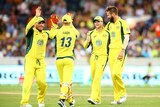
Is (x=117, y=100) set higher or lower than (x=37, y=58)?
lower

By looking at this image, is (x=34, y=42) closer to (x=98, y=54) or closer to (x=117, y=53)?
(x=98, y=54)

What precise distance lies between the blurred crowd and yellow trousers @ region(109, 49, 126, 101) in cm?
1635

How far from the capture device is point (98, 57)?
21.0 meters

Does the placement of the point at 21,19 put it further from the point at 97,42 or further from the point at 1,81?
the point at 97,42

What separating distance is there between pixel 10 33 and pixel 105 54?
61.8 feet

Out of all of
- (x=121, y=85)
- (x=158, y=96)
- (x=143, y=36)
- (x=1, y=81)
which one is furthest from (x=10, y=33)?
(x=121, y=85)

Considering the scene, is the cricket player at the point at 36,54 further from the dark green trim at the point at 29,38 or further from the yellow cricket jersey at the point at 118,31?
the yellow cricket jersey at the point at 118,31

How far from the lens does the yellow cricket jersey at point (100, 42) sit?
21.0 m

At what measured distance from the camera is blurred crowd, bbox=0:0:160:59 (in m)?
38.2

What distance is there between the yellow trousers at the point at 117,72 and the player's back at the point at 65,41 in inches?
79.3

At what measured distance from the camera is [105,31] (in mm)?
21266

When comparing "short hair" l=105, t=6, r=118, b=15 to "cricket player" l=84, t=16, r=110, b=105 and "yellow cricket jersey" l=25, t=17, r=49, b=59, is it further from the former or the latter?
"yellow cricket jersey" l=25, t=17, r=49, b=59

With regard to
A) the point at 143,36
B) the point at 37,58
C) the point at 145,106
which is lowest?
the point at 145,106

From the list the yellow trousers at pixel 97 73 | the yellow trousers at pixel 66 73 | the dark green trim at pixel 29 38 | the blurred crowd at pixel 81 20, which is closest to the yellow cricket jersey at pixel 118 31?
the yellow trousers at pixel 97 73
